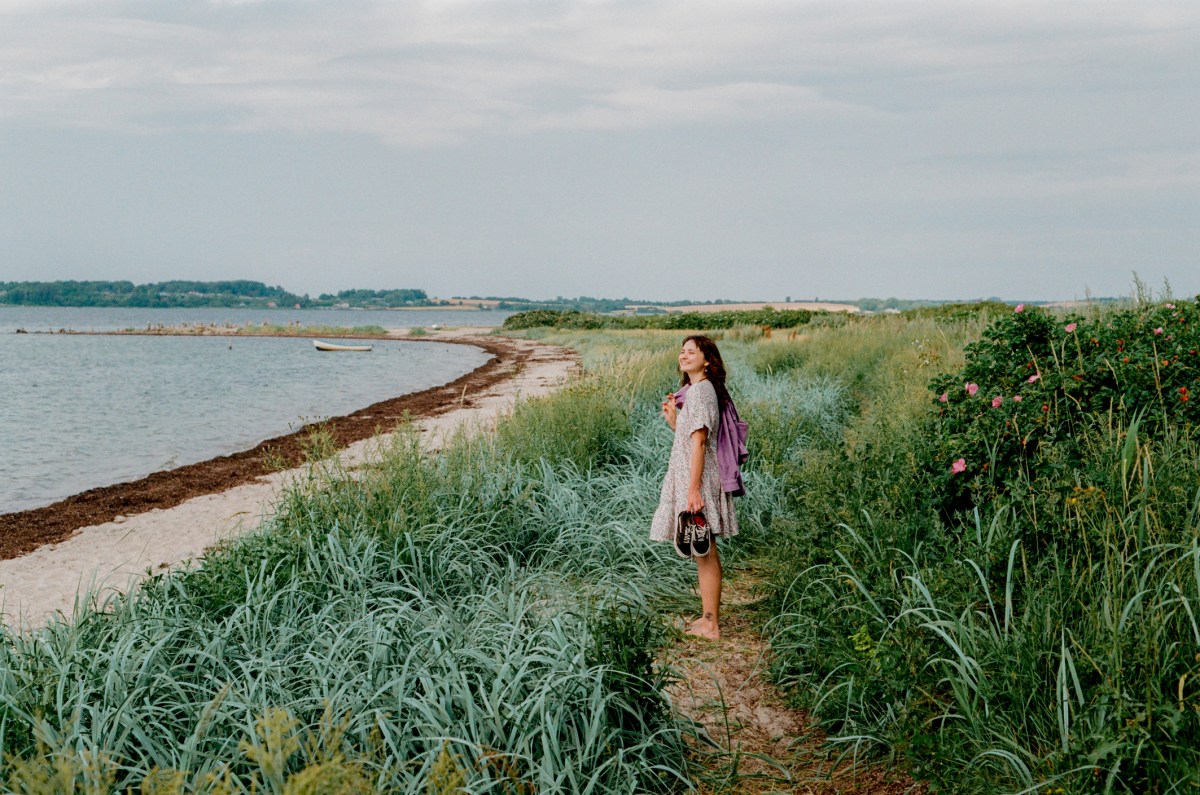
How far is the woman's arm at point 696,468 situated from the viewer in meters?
4.55

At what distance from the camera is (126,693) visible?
315 centimetres

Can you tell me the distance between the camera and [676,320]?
54.2 metres

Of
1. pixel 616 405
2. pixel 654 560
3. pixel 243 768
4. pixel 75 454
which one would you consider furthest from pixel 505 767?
pixel 75 454

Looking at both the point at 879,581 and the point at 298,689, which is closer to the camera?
the point at 298,689

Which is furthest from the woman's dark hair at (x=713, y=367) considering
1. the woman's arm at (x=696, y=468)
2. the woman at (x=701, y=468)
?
the woman's arm at (x=696, y=468)

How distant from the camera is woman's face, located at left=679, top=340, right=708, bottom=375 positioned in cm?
464

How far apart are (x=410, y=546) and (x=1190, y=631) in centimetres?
361

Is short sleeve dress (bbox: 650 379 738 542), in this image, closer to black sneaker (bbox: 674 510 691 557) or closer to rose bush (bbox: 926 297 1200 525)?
black sneaker (bbox: 674 510 691 557)

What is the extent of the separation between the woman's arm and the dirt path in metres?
0.73

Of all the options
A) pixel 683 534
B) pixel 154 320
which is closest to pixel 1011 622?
pixel 683 534

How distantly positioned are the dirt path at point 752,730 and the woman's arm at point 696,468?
0.73 meters

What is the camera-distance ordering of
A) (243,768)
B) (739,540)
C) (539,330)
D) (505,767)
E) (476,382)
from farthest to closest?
(539,330) < (476,382) < (739,540) < (243,768) < (505,767)

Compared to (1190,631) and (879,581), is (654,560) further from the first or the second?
(1190,631)

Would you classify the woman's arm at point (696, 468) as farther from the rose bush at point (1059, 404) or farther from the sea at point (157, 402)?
the sea at point (157, 402)
